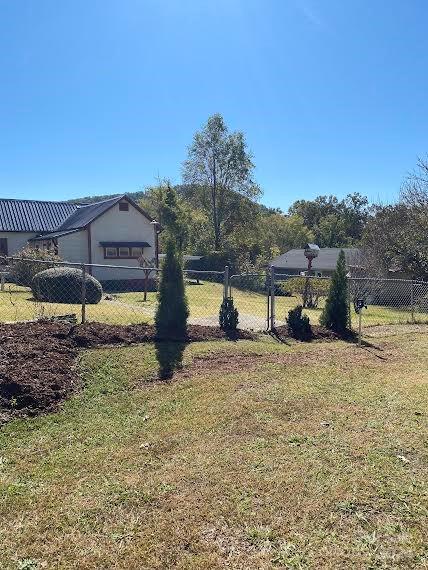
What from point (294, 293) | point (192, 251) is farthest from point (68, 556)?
point (192, 251)

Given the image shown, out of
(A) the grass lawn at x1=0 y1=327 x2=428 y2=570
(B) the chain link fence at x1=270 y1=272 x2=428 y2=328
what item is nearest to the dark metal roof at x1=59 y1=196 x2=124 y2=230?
(B) the chain link fence at x1=270 y1=272 x2=428 y2=328

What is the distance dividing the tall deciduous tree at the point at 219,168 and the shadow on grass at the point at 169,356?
3400 centimetres

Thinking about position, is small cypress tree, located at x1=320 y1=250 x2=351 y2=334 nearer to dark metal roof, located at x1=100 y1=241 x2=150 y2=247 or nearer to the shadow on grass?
the shadow on grass

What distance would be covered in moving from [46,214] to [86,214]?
13.0 ft

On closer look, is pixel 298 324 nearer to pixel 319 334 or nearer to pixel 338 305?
pixel 319 334

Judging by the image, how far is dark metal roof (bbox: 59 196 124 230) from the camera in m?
25.6

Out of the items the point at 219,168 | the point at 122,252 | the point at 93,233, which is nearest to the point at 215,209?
the point at 219,168

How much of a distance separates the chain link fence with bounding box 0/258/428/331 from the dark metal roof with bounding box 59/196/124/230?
3.11 meters

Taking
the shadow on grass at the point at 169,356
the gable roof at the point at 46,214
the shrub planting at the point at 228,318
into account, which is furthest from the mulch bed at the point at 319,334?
the gable roof at the point at 46,214

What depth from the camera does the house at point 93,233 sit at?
25.1m

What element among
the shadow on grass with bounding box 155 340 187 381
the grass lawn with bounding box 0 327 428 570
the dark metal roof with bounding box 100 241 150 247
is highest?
the dark metal roof with bounding box 100 241 150 247

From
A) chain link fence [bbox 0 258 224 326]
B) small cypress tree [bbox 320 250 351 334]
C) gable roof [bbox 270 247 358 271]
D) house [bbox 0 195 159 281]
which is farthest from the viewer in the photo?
gable roof [bbox 270 247 358 271]

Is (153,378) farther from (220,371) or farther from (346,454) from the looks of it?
(346,454)

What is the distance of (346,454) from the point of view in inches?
150
